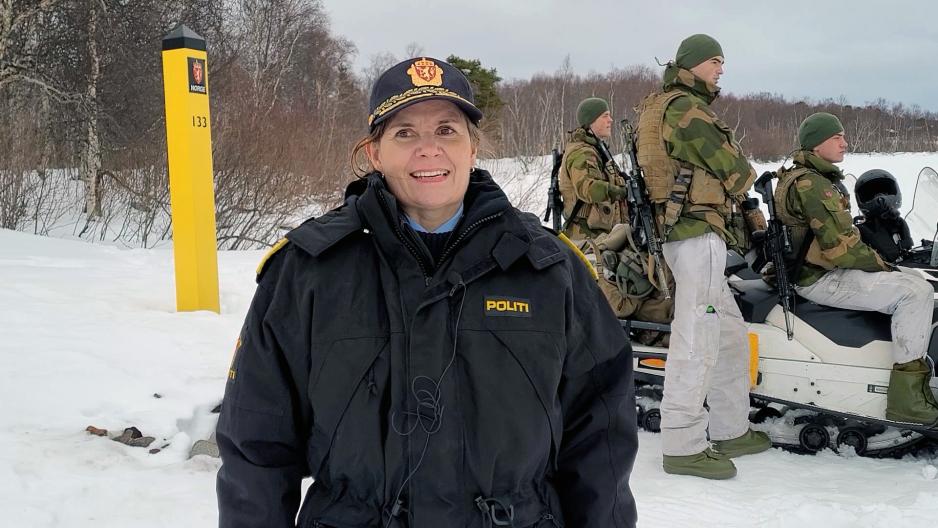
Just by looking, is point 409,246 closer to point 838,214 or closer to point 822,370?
point 838,214

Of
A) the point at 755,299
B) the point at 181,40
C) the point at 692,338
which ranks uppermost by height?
the point at 181,40

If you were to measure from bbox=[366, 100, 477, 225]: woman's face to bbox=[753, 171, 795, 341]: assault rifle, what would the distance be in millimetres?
3175

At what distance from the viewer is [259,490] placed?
154 cm

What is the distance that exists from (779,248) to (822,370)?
0.75 m

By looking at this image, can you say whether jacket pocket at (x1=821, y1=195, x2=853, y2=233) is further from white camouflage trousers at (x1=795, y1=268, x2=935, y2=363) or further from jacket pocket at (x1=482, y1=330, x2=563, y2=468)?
jacket pocket at (x1=482, y1=330, x2=563, y2=468)

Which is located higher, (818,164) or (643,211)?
(818,164)

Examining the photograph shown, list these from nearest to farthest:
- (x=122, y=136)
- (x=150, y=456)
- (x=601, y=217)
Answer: (x=150, y=456)
(x=601, y=217)
(x=122, y=136)

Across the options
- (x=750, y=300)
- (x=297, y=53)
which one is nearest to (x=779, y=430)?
(x=750, y=300)

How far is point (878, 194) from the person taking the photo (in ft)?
16.4

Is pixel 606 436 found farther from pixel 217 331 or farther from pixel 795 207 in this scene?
pixel 217 331

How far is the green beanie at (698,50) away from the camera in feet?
13.4

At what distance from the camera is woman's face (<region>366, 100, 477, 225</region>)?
169cm

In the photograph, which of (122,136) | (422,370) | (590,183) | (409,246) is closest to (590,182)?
(590,183)

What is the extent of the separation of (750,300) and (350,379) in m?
3.73
